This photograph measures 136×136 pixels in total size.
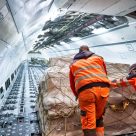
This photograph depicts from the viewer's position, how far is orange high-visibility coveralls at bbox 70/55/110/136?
3.58 m

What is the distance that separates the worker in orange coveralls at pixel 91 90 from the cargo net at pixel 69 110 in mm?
333

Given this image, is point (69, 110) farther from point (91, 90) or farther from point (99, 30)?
point (99, 30)

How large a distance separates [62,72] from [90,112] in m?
1.35

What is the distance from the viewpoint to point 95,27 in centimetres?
963

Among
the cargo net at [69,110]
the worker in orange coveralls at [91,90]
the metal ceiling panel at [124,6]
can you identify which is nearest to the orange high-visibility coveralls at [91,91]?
the worker in orange coveralls at [91,90]

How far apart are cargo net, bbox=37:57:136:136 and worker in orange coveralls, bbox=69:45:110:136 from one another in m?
0.33

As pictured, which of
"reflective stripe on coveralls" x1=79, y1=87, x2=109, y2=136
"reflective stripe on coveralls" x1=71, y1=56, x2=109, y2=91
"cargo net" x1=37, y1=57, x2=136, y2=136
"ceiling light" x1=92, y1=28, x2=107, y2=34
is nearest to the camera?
"reflective stripe on coveralls" x1=79, y1=87, x2=109, y2=136

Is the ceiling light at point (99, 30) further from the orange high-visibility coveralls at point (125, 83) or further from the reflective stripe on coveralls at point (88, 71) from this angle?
the reflective stripe on coveralls at point (88, 71)

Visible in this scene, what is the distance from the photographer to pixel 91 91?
3.59m

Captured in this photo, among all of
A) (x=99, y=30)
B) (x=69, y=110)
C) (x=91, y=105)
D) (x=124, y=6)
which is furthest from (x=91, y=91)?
(x=99, y=30)

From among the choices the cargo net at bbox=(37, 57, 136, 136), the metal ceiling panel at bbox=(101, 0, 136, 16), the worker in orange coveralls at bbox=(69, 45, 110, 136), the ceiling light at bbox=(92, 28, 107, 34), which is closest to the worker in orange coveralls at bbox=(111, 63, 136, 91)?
the cargo net at bbox=(37, 57, 136, 136)

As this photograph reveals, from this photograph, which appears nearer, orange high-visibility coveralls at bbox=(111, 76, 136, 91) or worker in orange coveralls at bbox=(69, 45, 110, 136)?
worker in orange coveralls at bbox=(69, 45, 110, 136)

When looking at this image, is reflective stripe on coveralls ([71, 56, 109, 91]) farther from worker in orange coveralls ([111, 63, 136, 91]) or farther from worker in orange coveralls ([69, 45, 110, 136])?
worker in orange coveralls ([111, 63, 136, 91])

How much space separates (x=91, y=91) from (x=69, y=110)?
0.56 m
